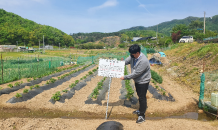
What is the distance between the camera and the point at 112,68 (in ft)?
15.0

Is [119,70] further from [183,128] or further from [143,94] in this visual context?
[183,128]

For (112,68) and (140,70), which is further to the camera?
(112,68)

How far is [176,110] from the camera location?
5.52 metres

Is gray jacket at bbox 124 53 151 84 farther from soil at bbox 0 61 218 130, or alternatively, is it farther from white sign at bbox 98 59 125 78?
soil at bbox 0 61 218 130

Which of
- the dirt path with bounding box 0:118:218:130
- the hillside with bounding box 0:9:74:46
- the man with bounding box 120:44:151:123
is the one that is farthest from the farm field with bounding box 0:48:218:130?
the hillside with bounding box 0:9:74:46

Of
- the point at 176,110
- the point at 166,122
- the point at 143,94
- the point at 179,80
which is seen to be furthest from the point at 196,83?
the point at 143,94

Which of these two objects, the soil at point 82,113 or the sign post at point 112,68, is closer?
the soil at point 82,113

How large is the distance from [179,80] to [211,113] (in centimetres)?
603

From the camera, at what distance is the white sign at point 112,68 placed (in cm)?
449

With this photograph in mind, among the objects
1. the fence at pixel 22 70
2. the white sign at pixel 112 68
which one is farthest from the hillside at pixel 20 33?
the white sign at pixel 112 68

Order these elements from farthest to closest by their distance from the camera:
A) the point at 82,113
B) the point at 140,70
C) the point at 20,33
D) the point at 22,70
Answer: the point at 20,33 < the point at 22,70 < the point at 82,113 < the point at 140,70

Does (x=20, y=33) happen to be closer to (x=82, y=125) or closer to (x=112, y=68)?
(x=112, y=68)

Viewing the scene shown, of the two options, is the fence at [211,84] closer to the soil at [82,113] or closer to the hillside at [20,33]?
the soil at [82,113]

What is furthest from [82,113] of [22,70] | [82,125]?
[22,70]
